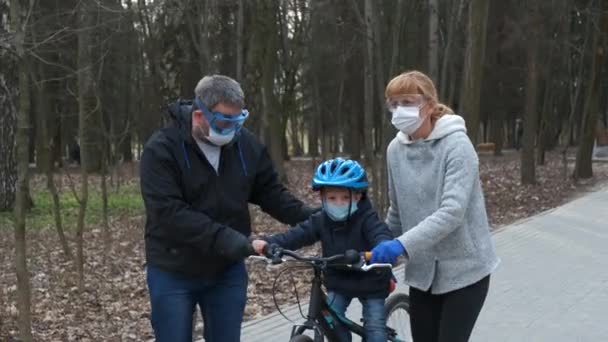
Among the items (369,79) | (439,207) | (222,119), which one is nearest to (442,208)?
(439,207)

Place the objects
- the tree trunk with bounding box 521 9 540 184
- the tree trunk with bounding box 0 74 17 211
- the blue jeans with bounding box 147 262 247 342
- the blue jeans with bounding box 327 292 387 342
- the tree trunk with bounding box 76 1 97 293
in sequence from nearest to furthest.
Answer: the blue jeans with bounding box 147 262 247 342
the blue jeans with bounding box 327 292 387 342
the tree trunk with bounding box 76 1 97 293
the tree trunk with bounding box 0 74 17 211
the tree trunk with bounding box 521 9 540 184

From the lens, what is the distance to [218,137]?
3.82 meters

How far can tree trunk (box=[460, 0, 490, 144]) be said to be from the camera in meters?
14.9

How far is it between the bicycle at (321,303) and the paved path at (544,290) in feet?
4.50

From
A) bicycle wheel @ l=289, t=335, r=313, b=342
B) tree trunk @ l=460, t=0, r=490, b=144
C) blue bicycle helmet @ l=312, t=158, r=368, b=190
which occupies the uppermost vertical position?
tree trunk @ l=460, t=0, r=490, b=144

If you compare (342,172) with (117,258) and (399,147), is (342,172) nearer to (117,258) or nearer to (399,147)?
(399,147)

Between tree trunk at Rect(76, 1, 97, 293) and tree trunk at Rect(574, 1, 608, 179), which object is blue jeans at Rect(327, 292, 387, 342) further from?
tree trunk at Rect(574, 1, 608, 179)

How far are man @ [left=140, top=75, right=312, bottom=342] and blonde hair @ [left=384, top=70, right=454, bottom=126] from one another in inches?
28.4

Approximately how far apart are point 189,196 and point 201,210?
3.4 inches

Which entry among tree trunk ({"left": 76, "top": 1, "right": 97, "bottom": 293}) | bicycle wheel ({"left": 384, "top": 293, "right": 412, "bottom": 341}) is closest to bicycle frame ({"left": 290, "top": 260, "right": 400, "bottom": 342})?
bicycle wheel ({"left": 384, "top": 293, "right": 412, "bottom": 341})

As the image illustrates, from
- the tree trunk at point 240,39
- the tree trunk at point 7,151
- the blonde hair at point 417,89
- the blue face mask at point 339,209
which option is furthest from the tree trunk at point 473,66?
the blonde hair at point 417,89

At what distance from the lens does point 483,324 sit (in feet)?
23.6

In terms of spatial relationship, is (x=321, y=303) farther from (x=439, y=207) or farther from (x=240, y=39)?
(x=240, y=39)

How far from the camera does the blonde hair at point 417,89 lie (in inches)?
151
